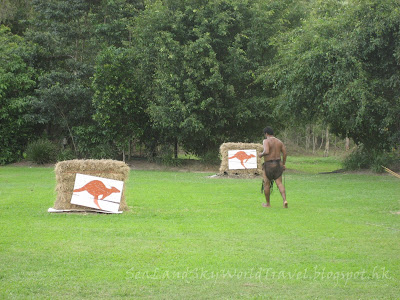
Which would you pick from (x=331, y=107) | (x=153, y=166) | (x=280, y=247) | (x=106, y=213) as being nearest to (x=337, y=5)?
(x=331, y=107)

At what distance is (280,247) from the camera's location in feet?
30.9

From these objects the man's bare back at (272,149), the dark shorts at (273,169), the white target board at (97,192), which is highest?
the man's bare back at (272,149)

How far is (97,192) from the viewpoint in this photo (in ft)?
43.6

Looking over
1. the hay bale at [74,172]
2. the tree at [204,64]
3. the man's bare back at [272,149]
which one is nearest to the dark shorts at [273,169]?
the man's bare back at [272,149]

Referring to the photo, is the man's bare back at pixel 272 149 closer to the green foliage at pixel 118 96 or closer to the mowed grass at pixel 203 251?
the mowed grass at pixel 203 251

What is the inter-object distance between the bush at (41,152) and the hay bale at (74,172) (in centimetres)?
2180

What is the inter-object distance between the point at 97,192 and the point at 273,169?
470 cm

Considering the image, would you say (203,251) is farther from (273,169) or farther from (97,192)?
(273,169)

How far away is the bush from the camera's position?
34.2 metres

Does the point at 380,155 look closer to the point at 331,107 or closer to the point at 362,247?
the point at 331,107

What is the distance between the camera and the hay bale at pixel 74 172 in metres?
13.3

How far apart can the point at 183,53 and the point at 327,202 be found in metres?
17.5

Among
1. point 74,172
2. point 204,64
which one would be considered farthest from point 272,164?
point 204,64

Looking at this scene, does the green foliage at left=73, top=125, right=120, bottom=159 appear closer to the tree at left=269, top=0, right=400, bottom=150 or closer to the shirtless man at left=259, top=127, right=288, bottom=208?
the tree at left=269, top=0, right=400, bottom=150
